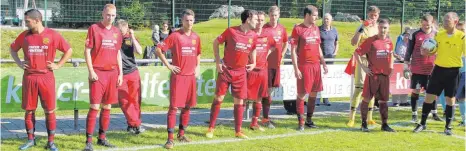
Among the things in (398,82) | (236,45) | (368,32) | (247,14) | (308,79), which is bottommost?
(398,82)

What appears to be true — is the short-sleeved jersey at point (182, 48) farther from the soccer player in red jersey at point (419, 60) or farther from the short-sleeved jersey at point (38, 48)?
the soccer player in red jersey at point (419, 60)

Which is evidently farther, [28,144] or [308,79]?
[308,79]

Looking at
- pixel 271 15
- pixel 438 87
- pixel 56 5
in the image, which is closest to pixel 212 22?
pixel 56 5

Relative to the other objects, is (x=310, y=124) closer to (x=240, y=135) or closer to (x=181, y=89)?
(x=240, y=135)

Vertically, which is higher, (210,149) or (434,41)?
(434,41)

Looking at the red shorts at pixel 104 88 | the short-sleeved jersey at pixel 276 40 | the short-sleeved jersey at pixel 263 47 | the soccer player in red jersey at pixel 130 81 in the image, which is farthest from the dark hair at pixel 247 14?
the red shorts at pixel 104 88

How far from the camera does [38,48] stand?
704 centimetres

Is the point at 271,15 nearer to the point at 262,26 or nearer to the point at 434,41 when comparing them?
the point at 262,26

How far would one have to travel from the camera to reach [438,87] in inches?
349

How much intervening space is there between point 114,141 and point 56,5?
7.99m

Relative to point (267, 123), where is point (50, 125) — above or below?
above

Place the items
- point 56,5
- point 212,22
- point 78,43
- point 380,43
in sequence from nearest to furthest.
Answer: point 380,43
point 56,5
point 212,22
point 78,43

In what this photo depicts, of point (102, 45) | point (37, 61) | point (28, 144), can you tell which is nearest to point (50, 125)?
point (28, 144)

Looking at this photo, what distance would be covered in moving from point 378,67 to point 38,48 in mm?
5145
